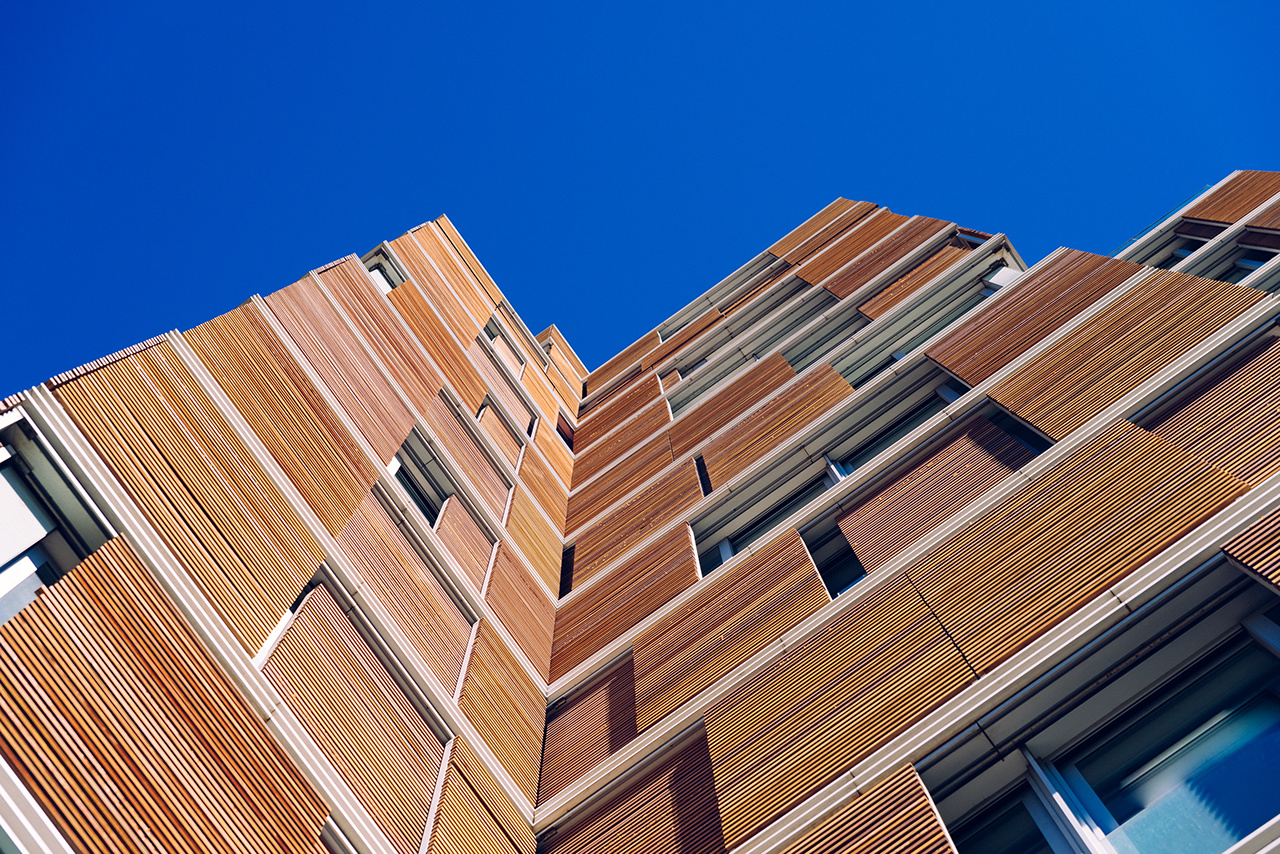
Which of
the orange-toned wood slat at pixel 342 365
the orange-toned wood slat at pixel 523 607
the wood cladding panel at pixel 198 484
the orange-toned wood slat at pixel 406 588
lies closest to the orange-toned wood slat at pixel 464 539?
the orange-toned wood slat at pixel 523 607

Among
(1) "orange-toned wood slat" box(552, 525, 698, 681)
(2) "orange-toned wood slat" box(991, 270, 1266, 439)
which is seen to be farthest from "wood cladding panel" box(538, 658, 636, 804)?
(2) "orange-toned wood slat" box(991, 270, 1266, 439)

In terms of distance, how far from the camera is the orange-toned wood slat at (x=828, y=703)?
24.3 feet

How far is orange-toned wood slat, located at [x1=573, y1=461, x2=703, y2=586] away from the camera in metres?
15.0

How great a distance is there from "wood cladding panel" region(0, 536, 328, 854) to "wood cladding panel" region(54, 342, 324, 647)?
66cm

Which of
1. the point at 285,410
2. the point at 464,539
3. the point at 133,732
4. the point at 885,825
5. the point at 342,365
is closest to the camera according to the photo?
the point at 133,732

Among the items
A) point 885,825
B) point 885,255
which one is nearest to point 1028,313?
point 885,255

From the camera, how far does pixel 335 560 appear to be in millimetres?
9062

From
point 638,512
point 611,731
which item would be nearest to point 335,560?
point 611,731

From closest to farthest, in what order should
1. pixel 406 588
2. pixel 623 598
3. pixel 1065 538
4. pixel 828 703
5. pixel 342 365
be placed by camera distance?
pixel 1065 538
pixel 828 703
pixel 406 588
pixel 342 365
pixel 623 598

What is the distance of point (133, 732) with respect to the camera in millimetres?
5672

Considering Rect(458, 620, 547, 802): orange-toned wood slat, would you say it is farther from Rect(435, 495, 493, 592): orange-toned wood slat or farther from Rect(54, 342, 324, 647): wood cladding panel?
Rect(54, 342, 324, 647): wood cladding panel

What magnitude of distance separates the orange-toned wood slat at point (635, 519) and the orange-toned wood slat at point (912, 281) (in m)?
5.29

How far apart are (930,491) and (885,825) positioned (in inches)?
194

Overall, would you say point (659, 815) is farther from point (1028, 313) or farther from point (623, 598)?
point (1028, 313)
